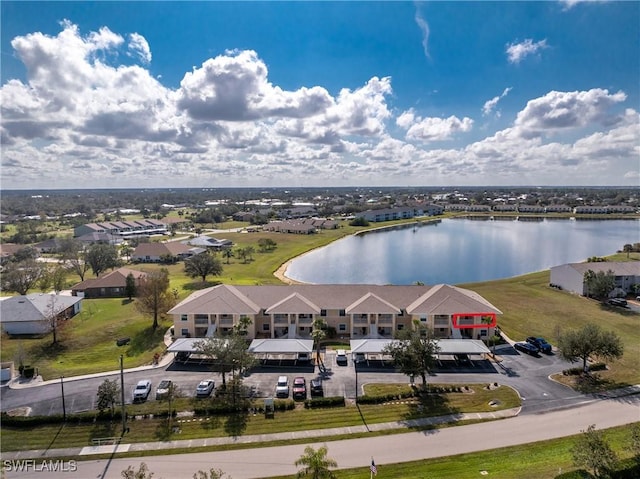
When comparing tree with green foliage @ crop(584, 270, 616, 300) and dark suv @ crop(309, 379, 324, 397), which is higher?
tree with green foliage @ crop(584, 270, 616, 300)

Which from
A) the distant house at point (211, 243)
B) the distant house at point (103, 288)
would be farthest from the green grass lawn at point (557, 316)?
the distant house at point (211, 243)

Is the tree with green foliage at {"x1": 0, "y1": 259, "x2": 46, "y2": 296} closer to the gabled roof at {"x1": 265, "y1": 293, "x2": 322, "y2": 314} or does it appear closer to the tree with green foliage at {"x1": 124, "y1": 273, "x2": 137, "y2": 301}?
the tree with green foliage at {"x1": 124, "y1": 273, "x2": 137, "y2": 301}

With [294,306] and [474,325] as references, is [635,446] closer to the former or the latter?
[474,325]

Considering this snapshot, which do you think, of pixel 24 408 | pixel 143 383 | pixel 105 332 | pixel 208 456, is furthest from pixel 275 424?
pixel 105 332

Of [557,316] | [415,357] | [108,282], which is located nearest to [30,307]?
[108,282]

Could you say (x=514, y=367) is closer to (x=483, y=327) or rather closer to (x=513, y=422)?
(x=483, y=327)

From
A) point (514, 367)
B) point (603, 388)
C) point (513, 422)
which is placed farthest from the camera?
point (514, 367)

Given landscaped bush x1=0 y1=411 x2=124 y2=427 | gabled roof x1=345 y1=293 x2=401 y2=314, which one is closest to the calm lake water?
gabled roof x1=345 y1=293 x2=401 y2=314
